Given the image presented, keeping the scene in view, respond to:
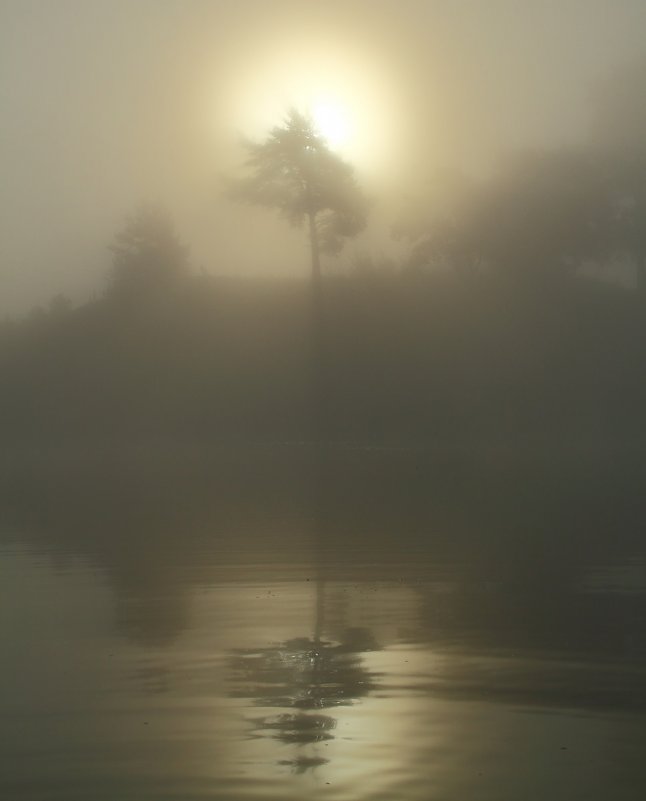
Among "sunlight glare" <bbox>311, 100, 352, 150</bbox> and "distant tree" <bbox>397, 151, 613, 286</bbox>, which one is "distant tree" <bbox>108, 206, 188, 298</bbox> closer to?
"sunlight glare" <bbox>311, 100, 352, 150</bbox>

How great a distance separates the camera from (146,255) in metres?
16.3

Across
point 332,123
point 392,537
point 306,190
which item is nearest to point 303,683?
point 392,537

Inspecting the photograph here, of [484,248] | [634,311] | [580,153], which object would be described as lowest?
[634,311]

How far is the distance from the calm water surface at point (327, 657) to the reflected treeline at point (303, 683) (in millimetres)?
10

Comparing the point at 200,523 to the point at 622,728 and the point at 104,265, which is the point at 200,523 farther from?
the point at 104,265

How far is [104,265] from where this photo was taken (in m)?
16.6

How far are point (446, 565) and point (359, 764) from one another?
2.93m

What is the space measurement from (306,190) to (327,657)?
1381 cm

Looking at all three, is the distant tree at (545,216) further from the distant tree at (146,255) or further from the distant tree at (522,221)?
the distant tree at (146,255)

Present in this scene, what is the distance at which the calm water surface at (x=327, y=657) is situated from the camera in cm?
257

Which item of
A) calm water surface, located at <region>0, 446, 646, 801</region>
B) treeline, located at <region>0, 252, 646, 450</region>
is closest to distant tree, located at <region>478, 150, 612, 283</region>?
treeline, located at <region>0, 252, 646, 450</region>

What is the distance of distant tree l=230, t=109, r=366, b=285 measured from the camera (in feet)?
54.2

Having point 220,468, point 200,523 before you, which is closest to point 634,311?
point 220,468

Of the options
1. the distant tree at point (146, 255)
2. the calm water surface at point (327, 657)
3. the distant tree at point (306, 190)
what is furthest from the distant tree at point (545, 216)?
the calm water surface at point (327, 657)
